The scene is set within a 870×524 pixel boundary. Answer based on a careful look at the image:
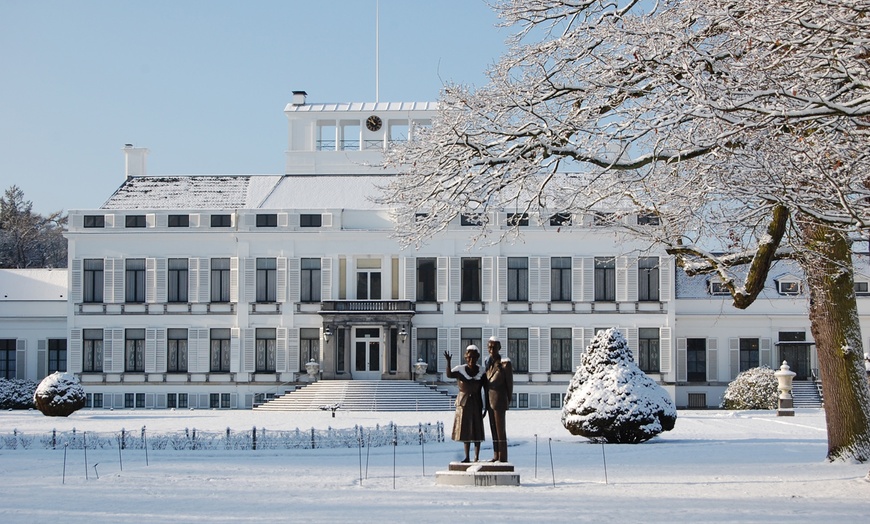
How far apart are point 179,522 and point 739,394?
30.8m

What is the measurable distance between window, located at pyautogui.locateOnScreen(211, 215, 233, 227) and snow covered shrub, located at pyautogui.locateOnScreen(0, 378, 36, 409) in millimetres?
8102

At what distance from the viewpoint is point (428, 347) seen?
141 ft

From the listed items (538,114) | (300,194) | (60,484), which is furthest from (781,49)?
(300,194)

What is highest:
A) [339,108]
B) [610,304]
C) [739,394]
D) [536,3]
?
[339,108]

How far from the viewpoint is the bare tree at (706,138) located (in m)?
11.5

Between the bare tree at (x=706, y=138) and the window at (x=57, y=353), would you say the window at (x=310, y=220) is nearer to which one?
the window at (x=57, y=353)

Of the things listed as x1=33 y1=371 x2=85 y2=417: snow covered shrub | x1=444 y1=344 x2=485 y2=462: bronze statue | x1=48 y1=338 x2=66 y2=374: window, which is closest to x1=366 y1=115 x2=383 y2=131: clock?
x1=48 y1=338 x2=66 y2=374: window

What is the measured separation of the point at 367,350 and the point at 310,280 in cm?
308

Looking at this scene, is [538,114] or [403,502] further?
[538,114]

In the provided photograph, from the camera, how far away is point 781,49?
12.3m

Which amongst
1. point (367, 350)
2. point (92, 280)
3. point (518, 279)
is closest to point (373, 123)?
point (518, 279)

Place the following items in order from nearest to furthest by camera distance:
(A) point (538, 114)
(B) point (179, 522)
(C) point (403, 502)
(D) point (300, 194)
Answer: (B) point (179, 522) < (C) point (403, 502) < (A) point (538, 114) < (D) point (300, 194)

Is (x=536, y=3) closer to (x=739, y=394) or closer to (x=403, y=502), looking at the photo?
(x=403, y=502)

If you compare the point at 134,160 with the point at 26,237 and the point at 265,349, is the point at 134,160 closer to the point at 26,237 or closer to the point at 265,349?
the point at 265,349
